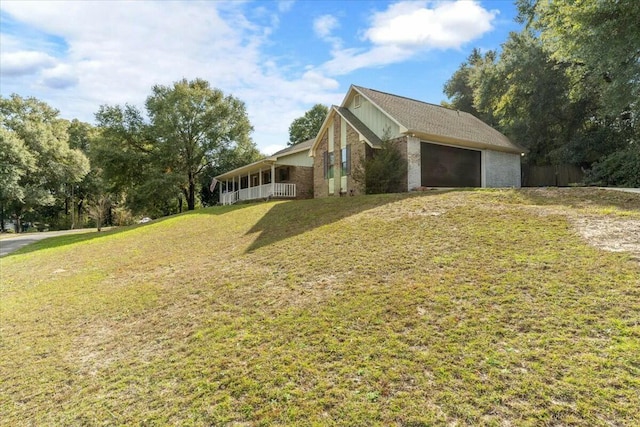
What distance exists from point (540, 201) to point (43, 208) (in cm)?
5676

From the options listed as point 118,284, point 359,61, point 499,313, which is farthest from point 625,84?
point 118,284

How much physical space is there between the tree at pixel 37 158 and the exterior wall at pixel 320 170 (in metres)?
28.5

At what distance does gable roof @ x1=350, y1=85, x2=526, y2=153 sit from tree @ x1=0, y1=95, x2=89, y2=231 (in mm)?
32331

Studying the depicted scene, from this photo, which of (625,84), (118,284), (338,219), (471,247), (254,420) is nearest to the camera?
(254,420)

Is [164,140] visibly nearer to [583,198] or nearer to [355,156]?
[355,156]

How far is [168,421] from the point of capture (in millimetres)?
3295

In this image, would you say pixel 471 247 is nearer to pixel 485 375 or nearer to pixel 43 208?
pixel 485 375

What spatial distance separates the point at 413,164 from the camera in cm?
1543

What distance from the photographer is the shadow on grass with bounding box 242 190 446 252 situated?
10.1 metres

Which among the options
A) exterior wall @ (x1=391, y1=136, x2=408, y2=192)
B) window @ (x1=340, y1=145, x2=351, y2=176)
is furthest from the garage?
window @ (x1=340, y1=145, x2=351, y2=176)

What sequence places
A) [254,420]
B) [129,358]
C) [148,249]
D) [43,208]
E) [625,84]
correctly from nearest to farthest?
1. [254,420]
2. [129,358]
3. [148,249]
4. [625,84]
5. [43,208]

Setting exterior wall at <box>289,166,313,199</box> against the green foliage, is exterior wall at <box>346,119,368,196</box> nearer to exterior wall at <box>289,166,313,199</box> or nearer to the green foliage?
the green foliage

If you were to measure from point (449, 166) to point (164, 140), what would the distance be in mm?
25446

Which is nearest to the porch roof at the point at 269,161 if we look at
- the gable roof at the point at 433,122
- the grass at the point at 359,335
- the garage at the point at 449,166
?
the gable roof at the point at 433,122
